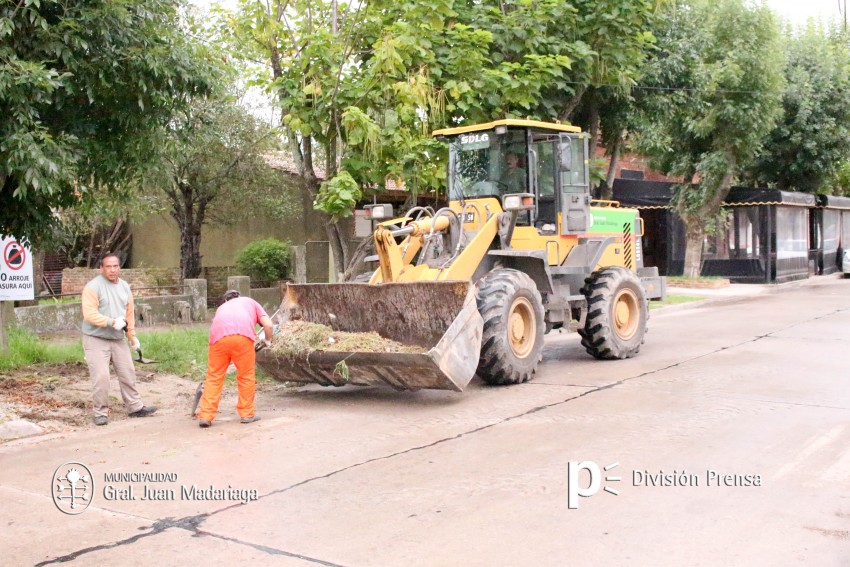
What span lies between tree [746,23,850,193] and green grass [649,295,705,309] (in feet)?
29.3

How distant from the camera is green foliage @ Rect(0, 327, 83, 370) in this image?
11027 millimetres

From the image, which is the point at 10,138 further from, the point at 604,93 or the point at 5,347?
the point at 604,93

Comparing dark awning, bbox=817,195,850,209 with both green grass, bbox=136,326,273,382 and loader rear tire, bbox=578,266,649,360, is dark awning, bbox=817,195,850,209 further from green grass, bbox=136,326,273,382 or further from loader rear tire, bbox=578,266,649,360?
green grass, bbox=136,326,273,382

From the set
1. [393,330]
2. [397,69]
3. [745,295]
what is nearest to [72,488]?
[393,330]

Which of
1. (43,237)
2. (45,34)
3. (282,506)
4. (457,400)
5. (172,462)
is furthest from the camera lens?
(43,237)

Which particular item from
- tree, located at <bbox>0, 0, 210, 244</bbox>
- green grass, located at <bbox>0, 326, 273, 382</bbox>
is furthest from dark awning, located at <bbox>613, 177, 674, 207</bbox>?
tree, located at <bbox>0, 0, 210, 244</bbox>

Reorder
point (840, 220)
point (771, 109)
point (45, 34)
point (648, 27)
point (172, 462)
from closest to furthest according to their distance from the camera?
point (172, 462) < point (45, 34) < point (648, 27) < point (771, 109) < point (840, 220)

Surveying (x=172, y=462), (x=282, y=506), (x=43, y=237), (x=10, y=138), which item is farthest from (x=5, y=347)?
Answer: (x=282, y=506)

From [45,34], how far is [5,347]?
184 inches

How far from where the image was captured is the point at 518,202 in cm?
1065

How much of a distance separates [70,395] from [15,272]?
261cm

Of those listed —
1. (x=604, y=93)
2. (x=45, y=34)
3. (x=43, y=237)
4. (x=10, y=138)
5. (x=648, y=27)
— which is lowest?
(x=43, y=237)

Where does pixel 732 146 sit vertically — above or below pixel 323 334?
above

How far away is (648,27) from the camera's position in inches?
720
